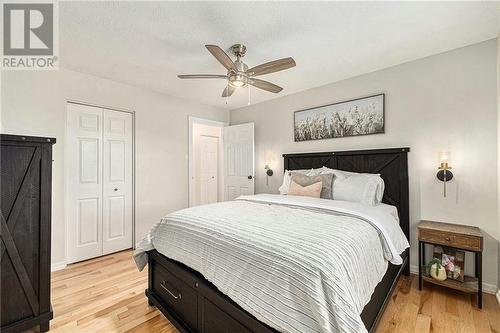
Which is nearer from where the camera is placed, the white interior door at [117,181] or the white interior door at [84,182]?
the white interior door at [84,182]

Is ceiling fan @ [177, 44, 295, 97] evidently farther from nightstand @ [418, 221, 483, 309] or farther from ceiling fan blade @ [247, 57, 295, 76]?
nightstand @ [418, 221, 483, 309]

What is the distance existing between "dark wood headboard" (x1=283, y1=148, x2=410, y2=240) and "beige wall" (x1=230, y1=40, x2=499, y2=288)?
0.31 feet

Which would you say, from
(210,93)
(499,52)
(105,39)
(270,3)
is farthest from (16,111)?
(499,52)

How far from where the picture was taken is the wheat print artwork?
296cm

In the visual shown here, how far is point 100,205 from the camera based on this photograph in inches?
127

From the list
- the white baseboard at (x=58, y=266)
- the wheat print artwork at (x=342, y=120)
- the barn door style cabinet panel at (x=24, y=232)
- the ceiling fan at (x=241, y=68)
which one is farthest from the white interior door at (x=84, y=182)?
the wheat print artwork at (x=342, y=120)

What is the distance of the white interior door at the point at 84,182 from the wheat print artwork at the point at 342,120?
304cm

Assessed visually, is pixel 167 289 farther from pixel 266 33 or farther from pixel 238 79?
pixel 266 33

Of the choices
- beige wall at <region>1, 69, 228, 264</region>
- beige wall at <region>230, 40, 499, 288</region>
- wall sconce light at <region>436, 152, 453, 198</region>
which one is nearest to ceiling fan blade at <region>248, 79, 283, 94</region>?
beige wall at <region>230, 40, 499, 288</region>

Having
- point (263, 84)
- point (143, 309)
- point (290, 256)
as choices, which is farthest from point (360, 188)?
point (143, 309)

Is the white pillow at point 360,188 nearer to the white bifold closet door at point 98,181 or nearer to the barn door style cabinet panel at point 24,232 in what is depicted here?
the barn door style cabinet panel at point 24,232

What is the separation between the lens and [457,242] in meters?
2.12

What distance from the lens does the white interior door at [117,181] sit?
328cm

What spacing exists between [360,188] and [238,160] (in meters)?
2.35
